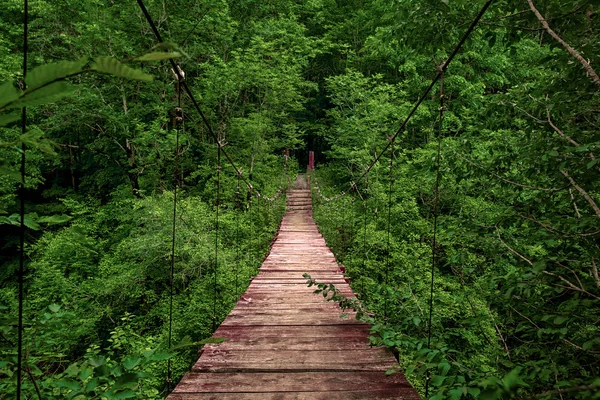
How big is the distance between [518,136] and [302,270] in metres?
2.59

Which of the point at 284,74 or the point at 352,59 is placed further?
the point at 352,59

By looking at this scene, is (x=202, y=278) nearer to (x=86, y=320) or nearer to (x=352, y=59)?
(x=86, y=320)

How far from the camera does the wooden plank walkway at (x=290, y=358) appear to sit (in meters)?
1.53

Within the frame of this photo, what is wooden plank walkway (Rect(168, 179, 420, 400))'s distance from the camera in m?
1.53

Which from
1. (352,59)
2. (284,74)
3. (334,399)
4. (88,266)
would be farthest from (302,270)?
(352,59)

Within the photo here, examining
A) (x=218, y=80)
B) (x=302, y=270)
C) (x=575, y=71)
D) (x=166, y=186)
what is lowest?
(x=302, y=270)

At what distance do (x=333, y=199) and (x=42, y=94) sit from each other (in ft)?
28.7

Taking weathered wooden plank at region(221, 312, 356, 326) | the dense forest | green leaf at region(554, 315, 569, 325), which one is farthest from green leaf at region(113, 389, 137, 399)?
weathered wooden plank at region(221, 312, 356, 326)

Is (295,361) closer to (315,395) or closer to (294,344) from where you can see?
(294,344)

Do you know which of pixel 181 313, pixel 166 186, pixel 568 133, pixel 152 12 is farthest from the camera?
pixel 166 186

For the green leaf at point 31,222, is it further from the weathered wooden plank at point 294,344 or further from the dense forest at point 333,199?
the weathered wooden plank at point 294,344

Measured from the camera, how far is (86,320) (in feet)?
16.4

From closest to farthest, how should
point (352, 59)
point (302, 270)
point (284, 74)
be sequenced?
1. point (302, 270)
2. point (284, 74)
3. point (352, 59)

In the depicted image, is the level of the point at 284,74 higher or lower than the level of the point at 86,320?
higher
